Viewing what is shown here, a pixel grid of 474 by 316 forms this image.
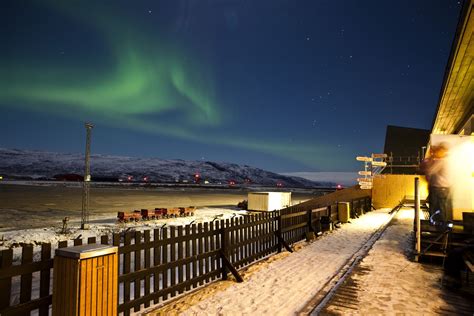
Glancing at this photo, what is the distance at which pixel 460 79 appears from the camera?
796cm

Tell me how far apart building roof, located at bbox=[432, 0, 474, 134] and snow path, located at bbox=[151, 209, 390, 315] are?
550cm

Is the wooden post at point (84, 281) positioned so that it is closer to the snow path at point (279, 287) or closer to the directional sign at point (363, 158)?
the snow path at point (279, 287)

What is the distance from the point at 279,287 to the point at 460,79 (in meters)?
7.01

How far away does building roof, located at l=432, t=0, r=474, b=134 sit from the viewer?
5.71 m

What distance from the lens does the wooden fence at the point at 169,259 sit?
3.58 m

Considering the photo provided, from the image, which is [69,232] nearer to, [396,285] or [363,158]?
[396,285]

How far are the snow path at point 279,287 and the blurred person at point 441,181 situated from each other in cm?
268

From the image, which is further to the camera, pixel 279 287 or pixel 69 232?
pixel 69 232

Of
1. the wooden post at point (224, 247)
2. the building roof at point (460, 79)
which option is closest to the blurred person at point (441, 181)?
the building roof at point (460, 79)

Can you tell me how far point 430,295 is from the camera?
559cm

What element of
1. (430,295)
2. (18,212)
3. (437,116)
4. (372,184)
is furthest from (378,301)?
(18,212)

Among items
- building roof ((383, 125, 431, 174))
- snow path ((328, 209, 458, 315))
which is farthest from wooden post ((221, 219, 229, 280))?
building roof ((383, 125, 431, 174))

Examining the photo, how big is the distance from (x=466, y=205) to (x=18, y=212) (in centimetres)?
2379

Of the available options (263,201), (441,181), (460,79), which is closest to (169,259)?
(441,181)
